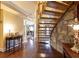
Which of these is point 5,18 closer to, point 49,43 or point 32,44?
point 32,44

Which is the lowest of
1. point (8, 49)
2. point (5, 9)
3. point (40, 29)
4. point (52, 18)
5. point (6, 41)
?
point (8, 49)

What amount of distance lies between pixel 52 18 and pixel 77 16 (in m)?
1.98

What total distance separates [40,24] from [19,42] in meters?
1.04

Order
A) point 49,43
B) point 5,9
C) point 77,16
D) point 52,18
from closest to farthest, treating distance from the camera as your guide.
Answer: point 77,16
point 52,18
point 5,9
point 49,43

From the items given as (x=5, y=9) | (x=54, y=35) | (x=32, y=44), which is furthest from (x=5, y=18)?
(x=54, y=35)

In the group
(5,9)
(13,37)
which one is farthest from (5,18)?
(13,37)

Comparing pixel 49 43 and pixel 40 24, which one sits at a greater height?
pixel 40 24

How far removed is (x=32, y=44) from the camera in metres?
5.52

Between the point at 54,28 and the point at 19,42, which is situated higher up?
the point at 54,28

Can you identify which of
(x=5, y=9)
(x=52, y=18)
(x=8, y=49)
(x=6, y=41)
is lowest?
(x=8, y=49)

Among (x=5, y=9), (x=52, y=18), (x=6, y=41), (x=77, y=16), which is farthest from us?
(x=6, y=41)

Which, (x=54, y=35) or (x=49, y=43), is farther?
(x=49, y=43)

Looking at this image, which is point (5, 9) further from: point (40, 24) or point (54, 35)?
point (54, 35)

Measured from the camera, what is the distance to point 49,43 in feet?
17.7
